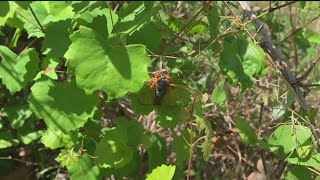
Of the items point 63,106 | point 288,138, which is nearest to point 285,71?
point 288,138

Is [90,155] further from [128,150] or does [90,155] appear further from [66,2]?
[66,2]

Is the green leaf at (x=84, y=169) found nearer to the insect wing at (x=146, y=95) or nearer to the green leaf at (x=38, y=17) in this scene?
the insect wing at (x=146, y=95)

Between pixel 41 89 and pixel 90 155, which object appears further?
pixel 90 155

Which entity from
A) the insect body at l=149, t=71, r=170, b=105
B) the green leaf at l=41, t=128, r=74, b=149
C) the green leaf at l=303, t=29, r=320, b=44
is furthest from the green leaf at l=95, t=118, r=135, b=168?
the green leaf at l=303, t=29, r=320, b=44

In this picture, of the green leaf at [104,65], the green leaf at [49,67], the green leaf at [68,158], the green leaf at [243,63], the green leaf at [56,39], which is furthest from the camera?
the green leaf at [49,67]

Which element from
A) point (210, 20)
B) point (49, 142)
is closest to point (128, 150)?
point (49, 142)

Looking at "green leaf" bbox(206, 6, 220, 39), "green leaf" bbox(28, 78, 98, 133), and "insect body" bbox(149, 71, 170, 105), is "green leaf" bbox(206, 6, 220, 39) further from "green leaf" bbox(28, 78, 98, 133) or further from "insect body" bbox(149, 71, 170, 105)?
"green leaf" bbox(28, 78, 98, 133)

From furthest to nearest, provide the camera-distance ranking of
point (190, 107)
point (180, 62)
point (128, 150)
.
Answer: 1. point (180, 62)
2. point (128, 150)
3. point (190, 107)

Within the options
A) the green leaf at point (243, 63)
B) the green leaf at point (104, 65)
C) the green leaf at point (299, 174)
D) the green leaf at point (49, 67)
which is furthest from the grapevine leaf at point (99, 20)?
the green leaf at point (299, 174)
